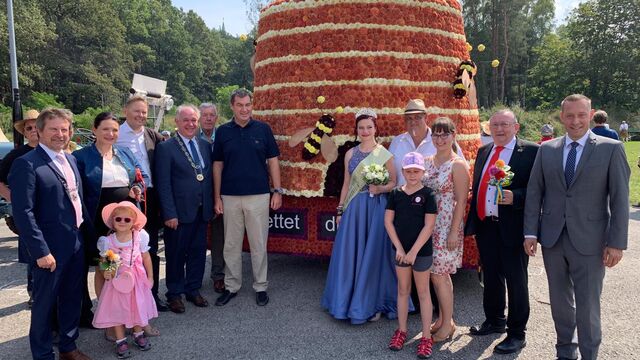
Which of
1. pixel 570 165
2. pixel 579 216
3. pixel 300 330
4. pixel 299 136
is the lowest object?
pixel 300 330

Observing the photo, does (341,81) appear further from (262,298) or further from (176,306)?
(176,306)

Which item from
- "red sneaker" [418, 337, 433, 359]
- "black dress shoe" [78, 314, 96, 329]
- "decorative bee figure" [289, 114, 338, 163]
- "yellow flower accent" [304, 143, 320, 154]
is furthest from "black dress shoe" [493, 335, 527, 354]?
"black dress shoe" [78, 314, 96, 329]

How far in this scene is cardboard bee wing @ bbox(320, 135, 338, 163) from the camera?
5.50 m

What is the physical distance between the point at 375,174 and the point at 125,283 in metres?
2.35

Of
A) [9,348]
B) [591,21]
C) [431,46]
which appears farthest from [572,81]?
[9,348]

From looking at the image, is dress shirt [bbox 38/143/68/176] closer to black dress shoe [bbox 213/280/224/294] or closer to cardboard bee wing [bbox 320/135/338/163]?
black dress shoe [bbox 213/280/224/294]

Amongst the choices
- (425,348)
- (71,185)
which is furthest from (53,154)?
(425,348)

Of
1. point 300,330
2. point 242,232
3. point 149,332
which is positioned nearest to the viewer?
point 149,332

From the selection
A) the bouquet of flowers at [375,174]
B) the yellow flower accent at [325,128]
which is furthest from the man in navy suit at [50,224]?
the yellow flower accent at [325,128]

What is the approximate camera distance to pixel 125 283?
4086 mm

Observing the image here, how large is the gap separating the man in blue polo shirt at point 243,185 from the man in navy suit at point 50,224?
1552 mm

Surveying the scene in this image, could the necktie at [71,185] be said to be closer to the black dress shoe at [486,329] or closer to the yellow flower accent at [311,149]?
the yellow flower accent at [311,149]

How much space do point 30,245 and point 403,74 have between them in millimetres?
4062

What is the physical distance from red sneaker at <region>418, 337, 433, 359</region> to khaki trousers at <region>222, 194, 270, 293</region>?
1971 millimetres
